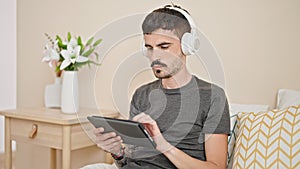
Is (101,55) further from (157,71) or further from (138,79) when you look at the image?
(157,71)

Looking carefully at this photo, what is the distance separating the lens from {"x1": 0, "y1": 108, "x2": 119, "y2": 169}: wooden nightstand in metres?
1.97

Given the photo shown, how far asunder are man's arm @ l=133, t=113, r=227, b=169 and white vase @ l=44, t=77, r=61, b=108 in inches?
47.1

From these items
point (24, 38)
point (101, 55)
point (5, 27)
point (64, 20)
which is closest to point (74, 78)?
point (101, 55)

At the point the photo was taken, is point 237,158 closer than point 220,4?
Yes

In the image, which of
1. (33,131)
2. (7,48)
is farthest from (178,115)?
(7,48)

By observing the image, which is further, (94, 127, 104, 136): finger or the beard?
the beard

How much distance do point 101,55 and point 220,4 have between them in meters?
0.70

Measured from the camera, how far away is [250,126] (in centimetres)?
146

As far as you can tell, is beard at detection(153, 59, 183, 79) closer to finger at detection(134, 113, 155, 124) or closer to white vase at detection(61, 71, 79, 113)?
finger at detection(134, 113, 155, 124)

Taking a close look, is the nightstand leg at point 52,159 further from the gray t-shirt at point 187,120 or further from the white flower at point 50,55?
the gray t-shirt at point 187,120

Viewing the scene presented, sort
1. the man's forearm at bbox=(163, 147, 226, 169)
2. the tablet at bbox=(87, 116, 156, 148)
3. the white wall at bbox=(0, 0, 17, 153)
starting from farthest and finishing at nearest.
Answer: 1. the white wall at bbox=(0, 0, 17, 153)
2. the man's forearm at bbox=(163, 147, 226, 169)
3. the tablet at bbox=(87, 116, 156, 148)

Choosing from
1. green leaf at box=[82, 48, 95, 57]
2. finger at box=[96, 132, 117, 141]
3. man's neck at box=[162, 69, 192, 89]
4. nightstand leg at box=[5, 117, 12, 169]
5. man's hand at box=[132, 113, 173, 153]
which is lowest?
nightstand leg at box=[5, 117, 12, 169]

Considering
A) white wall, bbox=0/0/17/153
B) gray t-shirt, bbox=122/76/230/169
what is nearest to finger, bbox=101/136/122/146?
gray t-shirt, bbox=122/76/230/169

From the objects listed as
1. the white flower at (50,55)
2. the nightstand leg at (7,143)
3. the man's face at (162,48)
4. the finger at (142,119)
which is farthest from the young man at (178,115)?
the nightstand leg at (7,143)
